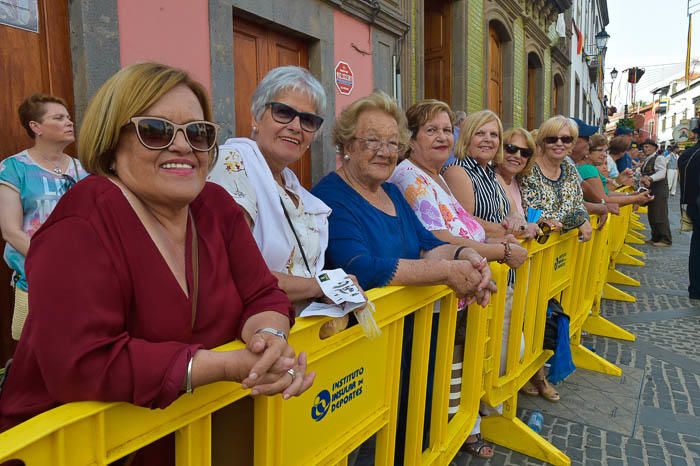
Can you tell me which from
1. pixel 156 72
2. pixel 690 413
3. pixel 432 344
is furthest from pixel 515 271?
pixel 156 72

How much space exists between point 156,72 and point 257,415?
0.97 metres

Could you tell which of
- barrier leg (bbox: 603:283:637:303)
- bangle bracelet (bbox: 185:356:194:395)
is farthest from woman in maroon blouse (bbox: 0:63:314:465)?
barrier leg (bbox: 603:283:637:303)

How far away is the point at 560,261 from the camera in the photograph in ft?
12.4

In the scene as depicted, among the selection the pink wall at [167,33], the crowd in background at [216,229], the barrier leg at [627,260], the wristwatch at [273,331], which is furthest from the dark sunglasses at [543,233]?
the barrier leg at [627,260]

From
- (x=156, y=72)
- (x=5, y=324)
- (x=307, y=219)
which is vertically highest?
(x=156, y=72)

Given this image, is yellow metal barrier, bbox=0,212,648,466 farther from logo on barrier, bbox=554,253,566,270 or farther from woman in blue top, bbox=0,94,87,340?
woman in blue top, bbox=0,94,87,340

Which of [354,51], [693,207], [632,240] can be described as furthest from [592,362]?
[632,240]

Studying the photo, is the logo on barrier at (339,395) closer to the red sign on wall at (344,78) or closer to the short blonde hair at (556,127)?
the short blonde hair at (556,127)

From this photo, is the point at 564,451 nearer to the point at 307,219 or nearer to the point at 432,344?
the point at 432,344

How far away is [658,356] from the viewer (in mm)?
4621

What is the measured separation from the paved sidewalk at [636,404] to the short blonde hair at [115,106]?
8.66ft

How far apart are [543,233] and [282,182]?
189 centimetres

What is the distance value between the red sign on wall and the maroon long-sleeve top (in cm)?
543

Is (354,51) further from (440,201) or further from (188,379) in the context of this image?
(188,379)
